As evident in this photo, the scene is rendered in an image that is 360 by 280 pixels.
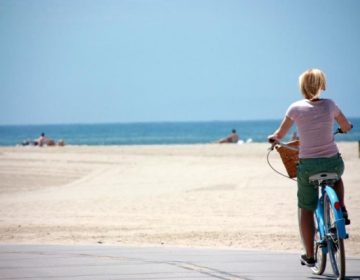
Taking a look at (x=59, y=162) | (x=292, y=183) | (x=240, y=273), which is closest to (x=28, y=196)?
(x=292, y=183)

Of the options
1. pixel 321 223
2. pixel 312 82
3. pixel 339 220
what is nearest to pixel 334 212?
pixel 339 220

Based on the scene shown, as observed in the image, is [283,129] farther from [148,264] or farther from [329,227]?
[148,264]

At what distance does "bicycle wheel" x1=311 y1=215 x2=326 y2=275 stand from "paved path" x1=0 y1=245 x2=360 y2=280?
8 cm

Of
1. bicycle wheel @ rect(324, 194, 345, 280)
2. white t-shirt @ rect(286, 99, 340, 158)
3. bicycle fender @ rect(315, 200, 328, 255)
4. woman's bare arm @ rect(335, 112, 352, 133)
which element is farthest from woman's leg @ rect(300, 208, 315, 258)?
woman's bare arm @ rect(335, 112, 352, 133)

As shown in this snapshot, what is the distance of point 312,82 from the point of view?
6.09 m

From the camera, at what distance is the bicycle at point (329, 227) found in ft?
18.4

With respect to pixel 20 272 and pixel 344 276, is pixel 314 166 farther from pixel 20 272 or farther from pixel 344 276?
pixel 20 272

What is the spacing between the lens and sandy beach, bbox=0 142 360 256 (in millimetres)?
9695

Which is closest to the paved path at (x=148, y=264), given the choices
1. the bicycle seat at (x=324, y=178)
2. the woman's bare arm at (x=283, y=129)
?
the bicycle seat at (x=324, y=178)

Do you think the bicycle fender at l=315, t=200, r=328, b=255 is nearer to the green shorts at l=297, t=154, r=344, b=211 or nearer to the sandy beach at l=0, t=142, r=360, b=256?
the green shorts at l=297, t=154, r=344, b=211

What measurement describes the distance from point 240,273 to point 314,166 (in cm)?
107

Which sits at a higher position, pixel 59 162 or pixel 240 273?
pixel 59 162

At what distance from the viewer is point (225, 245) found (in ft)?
29.0

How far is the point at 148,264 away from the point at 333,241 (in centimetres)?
178
